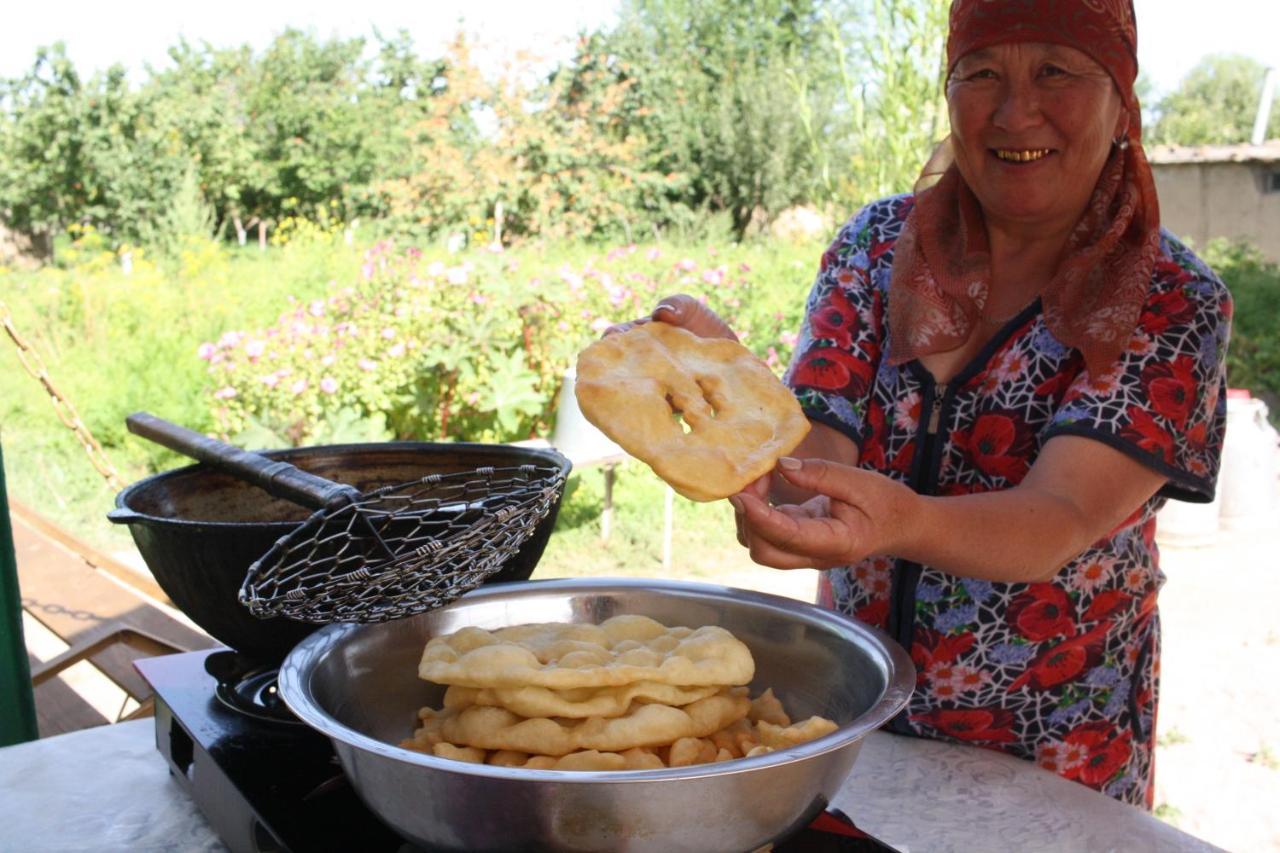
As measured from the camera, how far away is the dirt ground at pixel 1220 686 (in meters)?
3.65

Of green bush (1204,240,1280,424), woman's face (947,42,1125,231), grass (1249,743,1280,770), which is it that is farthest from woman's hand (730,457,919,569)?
green bush (1204,240,1280,424)

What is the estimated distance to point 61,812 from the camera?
4.54 feet

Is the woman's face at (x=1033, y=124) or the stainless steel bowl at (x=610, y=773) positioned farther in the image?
the woman's face at (x=1033, y=124)

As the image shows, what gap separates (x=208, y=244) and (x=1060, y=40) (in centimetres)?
1094

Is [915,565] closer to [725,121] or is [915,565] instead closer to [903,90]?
[903,90]

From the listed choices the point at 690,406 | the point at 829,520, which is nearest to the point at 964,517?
the point at 829,520

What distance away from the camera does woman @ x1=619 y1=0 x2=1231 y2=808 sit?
1.56 meters

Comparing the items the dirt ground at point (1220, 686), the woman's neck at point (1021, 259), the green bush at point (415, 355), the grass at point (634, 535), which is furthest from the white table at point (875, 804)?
the green bush at point (415, 355)

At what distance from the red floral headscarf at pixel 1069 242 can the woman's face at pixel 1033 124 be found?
0.03 meters

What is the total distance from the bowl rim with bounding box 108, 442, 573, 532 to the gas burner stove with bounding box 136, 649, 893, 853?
209 mm

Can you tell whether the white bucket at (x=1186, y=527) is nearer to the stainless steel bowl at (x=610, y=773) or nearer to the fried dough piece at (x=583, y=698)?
the stainless steel bowl at (x=610, y=773)

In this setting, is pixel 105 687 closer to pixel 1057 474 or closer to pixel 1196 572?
pixel 1057 474

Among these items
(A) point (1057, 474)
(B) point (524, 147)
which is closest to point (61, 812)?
(A) point (1057, 474)

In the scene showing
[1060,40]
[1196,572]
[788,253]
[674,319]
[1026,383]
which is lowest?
[1196,572]
